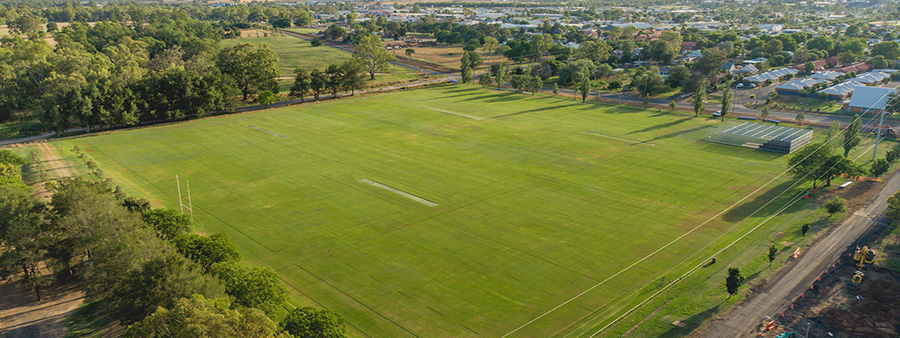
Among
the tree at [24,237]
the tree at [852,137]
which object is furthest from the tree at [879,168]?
the tree at [24,237]

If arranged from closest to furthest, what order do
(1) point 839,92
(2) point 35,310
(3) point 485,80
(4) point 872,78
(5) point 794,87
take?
1. (2) point 35,310
2. (1) point 839,92
3. (5) point 794,87
4. (4) point 872,78
5. (3) point 485,80

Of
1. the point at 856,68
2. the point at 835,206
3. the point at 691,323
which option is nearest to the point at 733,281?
the point at 691,323

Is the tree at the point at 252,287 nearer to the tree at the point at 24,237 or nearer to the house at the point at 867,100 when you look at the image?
the tree at the point at 24,237

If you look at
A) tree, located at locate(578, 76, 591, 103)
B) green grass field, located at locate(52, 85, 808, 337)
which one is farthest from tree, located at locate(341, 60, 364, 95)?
tree, located at locate(578, 76, 591, 103)

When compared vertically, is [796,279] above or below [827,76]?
below

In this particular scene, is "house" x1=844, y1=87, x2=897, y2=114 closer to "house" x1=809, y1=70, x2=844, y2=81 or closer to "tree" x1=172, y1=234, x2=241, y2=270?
"house" x1=809, y1=70, x2=844, y2=81

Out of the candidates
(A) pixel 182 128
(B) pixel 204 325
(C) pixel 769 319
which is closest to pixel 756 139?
(C) pixel 769 319

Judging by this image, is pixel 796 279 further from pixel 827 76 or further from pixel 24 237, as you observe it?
pixel 827 76

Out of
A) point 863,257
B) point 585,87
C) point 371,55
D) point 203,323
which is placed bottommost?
point 863,257
